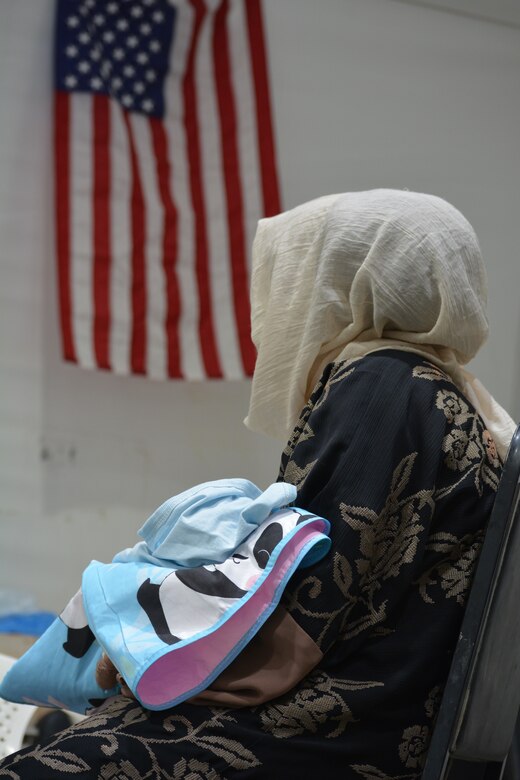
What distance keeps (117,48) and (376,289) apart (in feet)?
6.72

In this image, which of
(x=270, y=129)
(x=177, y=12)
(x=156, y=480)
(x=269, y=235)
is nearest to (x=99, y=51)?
(x=177, y=12)

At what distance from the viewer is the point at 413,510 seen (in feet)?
3.67

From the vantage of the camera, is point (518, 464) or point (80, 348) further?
point (80, 348)

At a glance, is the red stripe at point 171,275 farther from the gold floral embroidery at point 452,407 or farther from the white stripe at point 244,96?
the gold floral embroidery at point 452,407

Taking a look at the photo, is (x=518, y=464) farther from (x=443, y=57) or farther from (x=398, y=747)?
(x=443, y=57)

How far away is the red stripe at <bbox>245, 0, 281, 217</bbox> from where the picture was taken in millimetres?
3047

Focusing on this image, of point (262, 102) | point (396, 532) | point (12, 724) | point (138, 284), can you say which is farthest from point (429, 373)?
point (262, 102)

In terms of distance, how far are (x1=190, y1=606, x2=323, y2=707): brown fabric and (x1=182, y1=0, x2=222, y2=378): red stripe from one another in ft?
6.71

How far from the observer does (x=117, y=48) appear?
2951mm

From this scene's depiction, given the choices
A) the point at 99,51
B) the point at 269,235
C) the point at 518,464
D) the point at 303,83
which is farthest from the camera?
the point at 303,83

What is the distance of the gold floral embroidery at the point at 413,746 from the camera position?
1105 millimetres

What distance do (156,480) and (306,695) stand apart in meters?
2.29

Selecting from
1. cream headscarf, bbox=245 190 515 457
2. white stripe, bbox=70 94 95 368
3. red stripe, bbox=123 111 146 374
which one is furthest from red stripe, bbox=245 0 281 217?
cream headscarf, bbox=245 190 515 457

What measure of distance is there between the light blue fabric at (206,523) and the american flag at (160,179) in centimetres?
191
